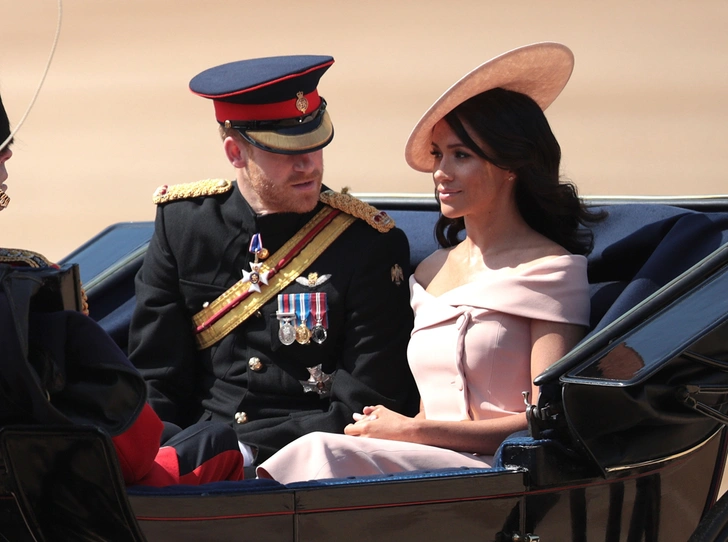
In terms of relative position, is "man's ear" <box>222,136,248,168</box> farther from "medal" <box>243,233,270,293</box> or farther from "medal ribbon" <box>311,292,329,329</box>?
"medal ribbon" <box>311,292,329,329</box>

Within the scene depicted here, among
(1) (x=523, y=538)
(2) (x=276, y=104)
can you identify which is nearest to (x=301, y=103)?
(2) (x=276, y=104)

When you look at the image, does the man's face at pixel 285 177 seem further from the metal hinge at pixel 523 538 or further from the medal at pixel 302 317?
the metal hinge at pixel 523 538

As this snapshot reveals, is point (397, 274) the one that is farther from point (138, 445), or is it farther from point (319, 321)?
point (138, 445)

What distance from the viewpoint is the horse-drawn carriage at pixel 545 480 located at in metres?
2.11

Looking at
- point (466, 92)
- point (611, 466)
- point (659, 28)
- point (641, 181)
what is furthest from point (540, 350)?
point (659, 28)

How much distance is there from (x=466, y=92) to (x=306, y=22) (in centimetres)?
958

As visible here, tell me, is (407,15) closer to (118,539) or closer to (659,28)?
(659,28)

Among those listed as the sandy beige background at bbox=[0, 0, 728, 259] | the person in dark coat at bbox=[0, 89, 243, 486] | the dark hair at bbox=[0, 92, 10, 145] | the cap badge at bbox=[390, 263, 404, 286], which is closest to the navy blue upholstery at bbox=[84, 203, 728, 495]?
the person in dark coat at bbox=[0, 89, 243, 486]

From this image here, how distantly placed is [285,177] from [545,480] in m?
1.17

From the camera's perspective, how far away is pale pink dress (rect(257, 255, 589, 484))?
8.46 ft

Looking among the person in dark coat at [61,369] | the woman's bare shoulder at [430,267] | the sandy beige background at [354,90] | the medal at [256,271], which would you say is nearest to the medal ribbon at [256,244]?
the medal at [256,271]

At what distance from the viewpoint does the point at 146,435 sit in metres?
2.14

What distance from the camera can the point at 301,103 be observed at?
10.1ft

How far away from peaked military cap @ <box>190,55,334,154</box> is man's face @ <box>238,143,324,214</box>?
3cm
